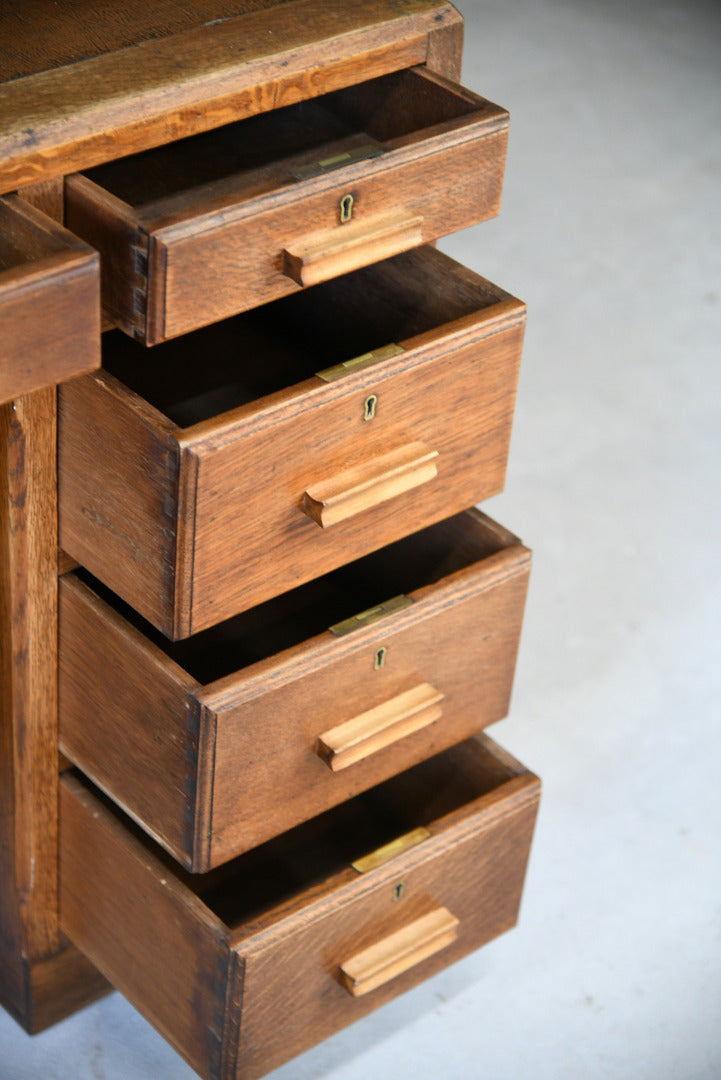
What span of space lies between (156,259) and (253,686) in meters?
0.34

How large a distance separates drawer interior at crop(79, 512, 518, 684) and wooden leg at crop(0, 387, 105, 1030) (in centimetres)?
11

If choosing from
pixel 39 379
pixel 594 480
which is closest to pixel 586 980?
pixel 594 480

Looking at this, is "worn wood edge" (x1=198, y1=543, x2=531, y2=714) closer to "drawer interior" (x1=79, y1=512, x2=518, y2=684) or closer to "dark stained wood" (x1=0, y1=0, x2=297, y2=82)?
"drawer interior" (x1=79, y1=512, x2=518, y2=684)

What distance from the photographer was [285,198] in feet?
3.69

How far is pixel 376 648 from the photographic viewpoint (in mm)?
1329

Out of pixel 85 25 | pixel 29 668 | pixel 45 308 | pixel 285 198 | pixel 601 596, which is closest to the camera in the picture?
pixel 45 308

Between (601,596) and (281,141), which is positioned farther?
(601,596)

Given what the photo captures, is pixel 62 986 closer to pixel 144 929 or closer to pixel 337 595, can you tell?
pixel 144 929

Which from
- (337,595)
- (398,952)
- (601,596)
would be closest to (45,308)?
(337,595)

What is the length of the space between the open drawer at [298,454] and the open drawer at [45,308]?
0.38 ft

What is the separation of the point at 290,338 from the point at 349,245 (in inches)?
13.0

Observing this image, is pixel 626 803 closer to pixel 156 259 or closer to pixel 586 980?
pixel 586 980

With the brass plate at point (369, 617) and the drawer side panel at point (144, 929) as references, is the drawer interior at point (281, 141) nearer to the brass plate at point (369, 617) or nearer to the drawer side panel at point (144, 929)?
the brass plate at point (369, 617)

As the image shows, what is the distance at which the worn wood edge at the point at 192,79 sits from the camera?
43.1 inches
